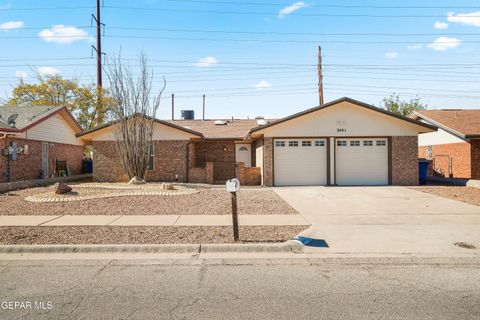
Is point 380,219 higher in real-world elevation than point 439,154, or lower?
lower

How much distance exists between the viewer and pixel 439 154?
2141 centimetres

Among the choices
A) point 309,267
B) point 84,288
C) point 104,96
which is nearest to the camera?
point 84,288

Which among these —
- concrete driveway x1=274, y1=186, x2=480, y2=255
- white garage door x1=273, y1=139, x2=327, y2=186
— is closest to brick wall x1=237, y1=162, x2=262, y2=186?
white garage door x1=273, y1=139, x2=327, y2=186

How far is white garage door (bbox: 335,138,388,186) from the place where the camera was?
1739 cm

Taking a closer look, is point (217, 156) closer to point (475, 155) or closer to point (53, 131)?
point (53, 131)

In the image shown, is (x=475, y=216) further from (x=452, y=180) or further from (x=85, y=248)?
(x=452, y=180)

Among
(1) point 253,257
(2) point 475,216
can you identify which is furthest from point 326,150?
(1) point 253,257

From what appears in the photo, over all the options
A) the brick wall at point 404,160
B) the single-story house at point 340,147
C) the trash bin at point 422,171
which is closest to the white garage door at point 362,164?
the single-story house at point 340,147

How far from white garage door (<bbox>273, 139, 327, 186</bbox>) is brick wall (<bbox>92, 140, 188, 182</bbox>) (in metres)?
5.53

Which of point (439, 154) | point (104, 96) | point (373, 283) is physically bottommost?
point (373, 283)

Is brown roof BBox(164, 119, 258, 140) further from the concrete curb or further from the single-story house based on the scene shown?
the concrete curb

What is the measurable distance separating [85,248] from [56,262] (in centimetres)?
58

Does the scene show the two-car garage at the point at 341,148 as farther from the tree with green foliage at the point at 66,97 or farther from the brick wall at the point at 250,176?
the tree with green foliage at the point at 66,97

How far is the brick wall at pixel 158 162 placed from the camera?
19062 mm
